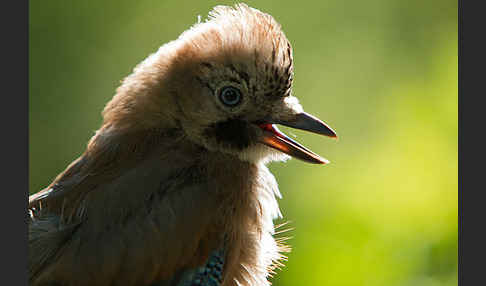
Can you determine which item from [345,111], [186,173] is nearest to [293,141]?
[186,173]

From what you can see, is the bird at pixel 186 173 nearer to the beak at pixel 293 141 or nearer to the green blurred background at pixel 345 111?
the beak at pixel 293 141

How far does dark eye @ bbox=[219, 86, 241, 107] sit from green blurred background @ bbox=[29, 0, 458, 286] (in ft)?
6.53

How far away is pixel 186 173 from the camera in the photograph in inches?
160

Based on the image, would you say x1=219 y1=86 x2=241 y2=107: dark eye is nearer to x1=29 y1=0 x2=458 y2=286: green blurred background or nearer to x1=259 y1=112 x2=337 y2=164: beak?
x1=259 y1=112 x2=337 y2=164: beak

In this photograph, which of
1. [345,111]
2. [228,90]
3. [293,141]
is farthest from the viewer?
[345,111]

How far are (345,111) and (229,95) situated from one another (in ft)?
12.8

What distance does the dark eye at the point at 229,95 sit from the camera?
13.2ft

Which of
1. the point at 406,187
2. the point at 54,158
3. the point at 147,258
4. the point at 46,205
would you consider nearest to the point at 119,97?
the point at 46,205

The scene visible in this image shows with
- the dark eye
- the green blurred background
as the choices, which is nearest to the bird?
the dark eye

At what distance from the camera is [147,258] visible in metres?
3.74

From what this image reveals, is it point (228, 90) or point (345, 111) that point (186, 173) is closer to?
point (228, 90)

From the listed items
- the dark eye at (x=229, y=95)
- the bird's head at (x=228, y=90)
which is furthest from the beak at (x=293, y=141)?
the dark eye at (x=229, y=95)

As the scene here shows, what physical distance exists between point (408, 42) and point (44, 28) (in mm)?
4042

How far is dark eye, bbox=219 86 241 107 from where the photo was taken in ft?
13.2
